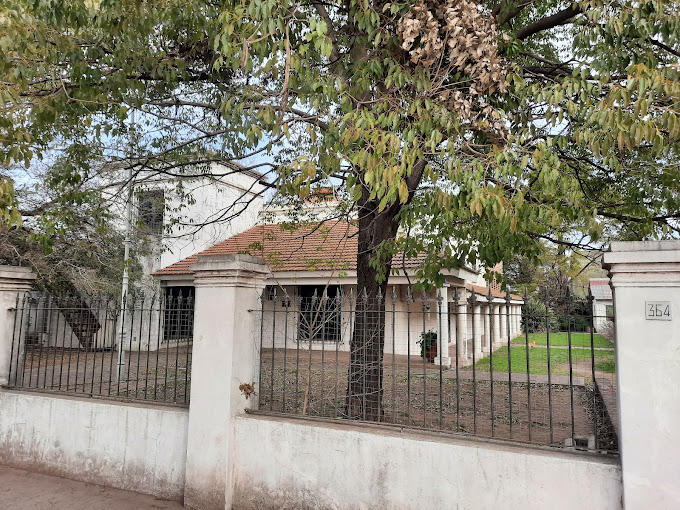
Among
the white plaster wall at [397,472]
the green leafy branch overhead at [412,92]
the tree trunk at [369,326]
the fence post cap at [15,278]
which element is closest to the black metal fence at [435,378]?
the tree trunk at [369,326]

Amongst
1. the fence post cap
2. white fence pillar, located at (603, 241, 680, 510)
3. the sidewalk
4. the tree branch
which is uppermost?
the tree branch

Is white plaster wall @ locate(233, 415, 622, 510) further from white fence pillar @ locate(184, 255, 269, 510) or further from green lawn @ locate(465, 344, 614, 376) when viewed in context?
green lawn @ locate(465, 344, 614, 376)

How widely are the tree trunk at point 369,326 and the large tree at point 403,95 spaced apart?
0.09 feet

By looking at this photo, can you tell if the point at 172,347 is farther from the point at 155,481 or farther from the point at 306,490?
the point at 306,490

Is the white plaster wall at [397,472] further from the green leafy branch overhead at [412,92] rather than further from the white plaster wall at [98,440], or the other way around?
the green leafy branch overhead at [412,92]

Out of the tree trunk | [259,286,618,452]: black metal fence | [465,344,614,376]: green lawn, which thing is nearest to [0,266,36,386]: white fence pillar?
[259,286,618,452]: black metal fence

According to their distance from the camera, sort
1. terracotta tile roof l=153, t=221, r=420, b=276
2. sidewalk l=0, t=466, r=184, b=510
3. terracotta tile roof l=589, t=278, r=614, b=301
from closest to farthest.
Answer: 1. sidewalk l=0, t=466, r=184, b=510
2. terracotta tile roof l=153, t=221, r=420, b=276
3. terracotta tile roof l=589, t=278, r=614, b=301

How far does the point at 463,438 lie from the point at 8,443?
5319 millimetres

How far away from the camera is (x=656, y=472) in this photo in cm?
296

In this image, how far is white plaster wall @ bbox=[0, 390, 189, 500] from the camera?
4.69 meters

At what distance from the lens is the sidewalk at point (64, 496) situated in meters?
4.45

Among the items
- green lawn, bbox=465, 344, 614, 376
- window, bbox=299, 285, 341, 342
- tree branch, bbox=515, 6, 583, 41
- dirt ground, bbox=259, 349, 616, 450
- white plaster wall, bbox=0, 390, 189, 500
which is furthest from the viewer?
green lawn, bbox=465, 344, 614, 376

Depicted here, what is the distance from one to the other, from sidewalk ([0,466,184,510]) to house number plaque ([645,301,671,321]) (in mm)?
4304

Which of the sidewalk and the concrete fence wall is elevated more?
the concrete fence wall
